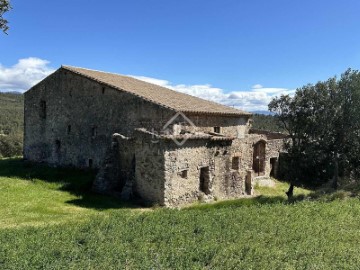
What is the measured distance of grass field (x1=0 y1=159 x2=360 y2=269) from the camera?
859 centimetres

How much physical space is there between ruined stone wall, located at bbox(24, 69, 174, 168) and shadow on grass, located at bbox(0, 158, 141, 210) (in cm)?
129

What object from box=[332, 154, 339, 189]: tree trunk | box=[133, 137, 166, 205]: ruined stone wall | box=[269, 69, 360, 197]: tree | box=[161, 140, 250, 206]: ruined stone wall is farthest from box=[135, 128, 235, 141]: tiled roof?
box=[332, 154, 339, 189]: tree trunk

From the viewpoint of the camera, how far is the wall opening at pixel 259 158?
29.3 m

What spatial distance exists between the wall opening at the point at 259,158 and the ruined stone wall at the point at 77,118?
11.5 metres

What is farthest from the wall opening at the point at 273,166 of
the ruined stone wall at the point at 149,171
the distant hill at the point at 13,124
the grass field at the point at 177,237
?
the ruined stone wall at the point at 149,171

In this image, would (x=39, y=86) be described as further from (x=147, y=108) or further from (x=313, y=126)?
(x=313, y=126)

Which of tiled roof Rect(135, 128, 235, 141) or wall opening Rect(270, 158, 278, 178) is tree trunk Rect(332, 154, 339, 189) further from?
wall opening Rect(270, 158, 278, 178)

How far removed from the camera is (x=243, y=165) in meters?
22.8

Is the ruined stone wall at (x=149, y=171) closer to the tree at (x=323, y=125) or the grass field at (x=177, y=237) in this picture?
the grass field at (x=177, y=237)

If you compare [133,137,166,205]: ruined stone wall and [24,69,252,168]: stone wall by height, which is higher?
[24,69,252,168]: stone wall

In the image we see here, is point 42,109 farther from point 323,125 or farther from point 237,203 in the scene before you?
point 323,125

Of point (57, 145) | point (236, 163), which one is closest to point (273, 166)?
point (236, 163)

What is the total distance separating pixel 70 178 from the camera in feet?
72.2

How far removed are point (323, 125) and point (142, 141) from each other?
962 cm
